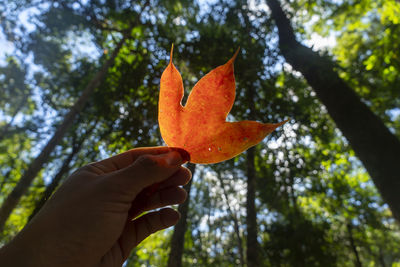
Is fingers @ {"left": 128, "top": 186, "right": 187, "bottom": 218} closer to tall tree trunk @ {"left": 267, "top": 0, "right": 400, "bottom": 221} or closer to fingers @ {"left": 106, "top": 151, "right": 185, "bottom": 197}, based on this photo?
fingers @ {"left": 106, "top": 151, "right": 185, "bottom": 197}

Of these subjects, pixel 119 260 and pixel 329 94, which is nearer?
pixel 119 260

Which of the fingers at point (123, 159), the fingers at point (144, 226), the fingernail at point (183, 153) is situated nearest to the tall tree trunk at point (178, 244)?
the fingers at point (144, 226)

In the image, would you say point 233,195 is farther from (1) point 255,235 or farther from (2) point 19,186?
(2) point 19,186

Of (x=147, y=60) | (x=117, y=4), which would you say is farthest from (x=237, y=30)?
(x=117, y=4)

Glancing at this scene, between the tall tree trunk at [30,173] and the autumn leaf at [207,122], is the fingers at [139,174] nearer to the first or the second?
the autumn leaf at [207,122]

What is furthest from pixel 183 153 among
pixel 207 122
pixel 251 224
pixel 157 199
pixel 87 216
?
pixel 251 224

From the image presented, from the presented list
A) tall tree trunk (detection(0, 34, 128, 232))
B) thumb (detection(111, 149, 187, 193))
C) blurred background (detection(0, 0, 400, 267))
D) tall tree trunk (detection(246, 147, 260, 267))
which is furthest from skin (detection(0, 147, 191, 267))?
tall tree trunk (detection(0, 34, 128, 232))
